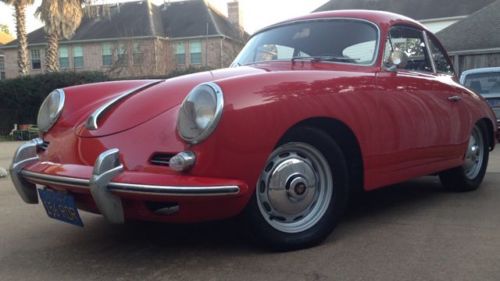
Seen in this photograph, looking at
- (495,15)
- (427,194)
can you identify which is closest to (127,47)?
(495,15)

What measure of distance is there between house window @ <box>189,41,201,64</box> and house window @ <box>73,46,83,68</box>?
8.00m

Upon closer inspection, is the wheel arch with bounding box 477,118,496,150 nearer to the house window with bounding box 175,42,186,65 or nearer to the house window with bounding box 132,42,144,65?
the house window with bounding box 132,42,144,65

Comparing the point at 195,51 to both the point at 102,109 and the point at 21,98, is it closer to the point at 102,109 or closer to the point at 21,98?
the point at 21,98

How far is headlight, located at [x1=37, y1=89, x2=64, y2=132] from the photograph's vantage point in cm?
369

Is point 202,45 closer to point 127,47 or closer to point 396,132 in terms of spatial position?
point 127,47

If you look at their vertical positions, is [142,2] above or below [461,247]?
above

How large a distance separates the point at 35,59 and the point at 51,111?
3786 centimetres

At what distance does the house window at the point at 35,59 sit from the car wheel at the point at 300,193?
127ft

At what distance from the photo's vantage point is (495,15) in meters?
23.7

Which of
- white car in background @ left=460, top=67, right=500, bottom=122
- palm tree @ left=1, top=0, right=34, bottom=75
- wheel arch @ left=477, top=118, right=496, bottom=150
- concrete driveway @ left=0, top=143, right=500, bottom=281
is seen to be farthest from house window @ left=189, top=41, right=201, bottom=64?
concrete driveway @ left=0, top=143, right=500, bottom=281

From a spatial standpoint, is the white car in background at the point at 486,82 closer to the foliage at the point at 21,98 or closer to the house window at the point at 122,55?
the foliage at the point at 21,98

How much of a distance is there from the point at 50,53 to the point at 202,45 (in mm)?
13322

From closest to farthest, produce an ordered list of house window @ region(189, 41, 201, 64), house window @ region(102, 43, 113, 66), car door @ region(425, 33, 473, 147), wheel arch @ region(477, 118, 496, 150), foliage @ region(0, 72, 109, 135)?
1. car door @ region(425, 33, 473, 147)
2. wheel arch @ region(477, 118, 496, 150)
3. foliage @ region(0, 72, 109, 135)
4. house window @ region(189, 41, 201, 64)
5. house window @ region(102, 43, 113, 66)

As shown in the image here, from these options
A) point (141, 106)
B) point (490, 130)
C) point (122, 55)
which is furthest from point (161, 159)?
point (122, 55)
